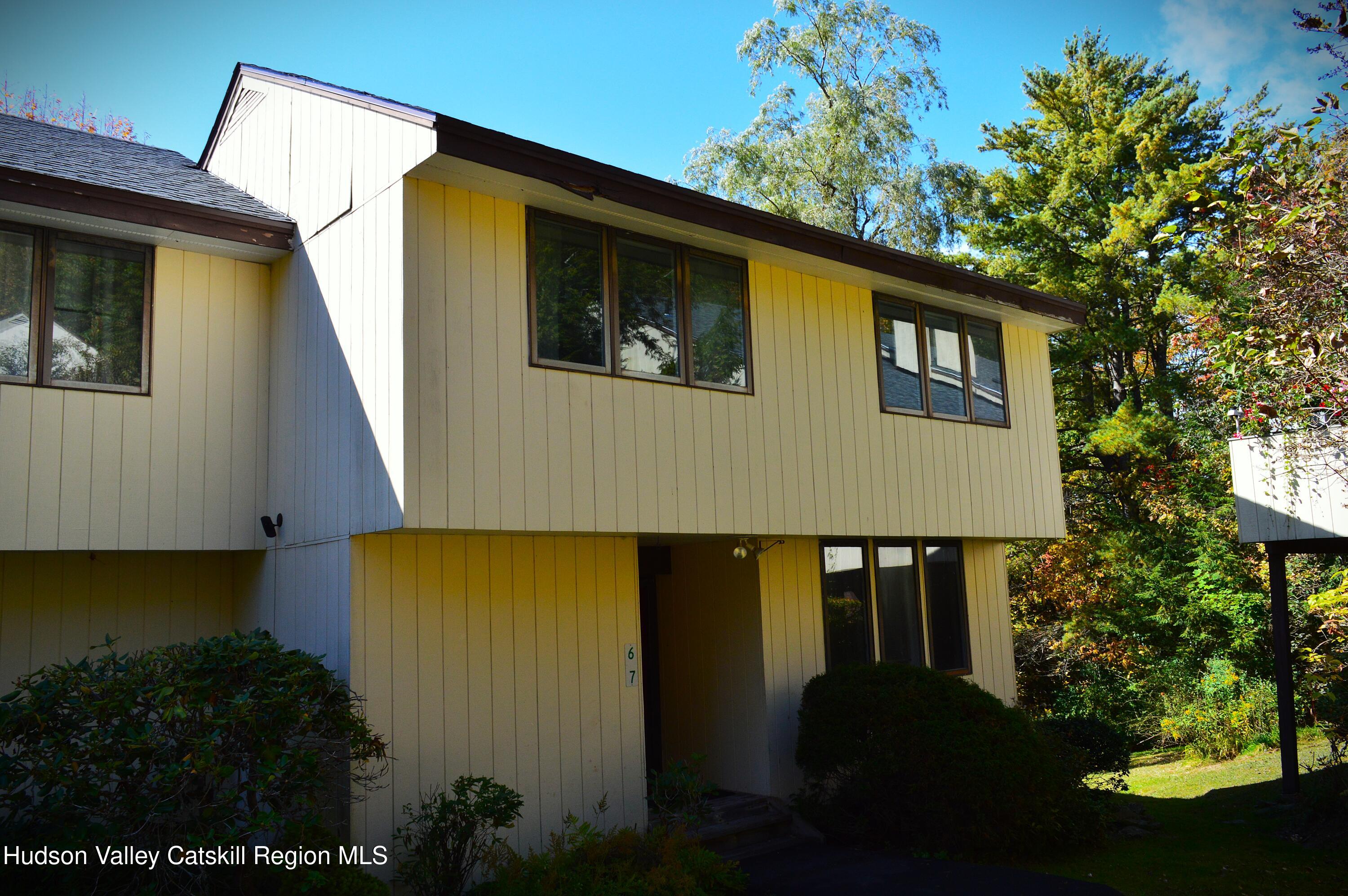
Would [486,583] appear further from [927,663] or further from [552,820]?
[927,663]

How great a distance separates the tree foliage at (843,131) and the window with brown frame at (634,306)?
46.1ft

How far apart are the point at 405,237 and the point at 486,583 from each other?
2725 millimetres

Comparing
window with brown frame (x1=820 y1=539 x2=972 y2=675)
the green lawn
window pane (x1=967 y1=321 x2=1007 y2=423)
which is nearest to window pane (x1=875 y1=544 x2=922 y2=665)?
window with brown frame (x1=820 y1=539 x2=972 y2=675)

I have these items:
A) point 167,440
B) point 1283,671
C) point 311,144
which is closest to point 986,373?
point 1283,671

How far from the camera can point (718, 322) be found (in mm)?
8969

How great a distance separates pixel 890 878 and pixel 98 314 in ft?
24.6

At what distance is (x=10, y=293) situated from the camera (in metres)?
7.40

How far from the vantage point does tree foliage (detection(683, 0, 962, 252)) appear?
22.4 metres

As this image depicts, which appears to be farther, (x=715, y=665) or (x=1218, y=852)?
(x=715, y=665)

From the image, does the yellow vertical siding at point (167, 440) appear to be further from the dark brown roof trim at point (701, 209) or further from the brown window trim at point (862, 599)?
the brown window trim at point (862, 599)

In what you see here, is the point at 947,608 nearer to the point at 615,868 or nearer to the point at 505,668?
the point at 505,668

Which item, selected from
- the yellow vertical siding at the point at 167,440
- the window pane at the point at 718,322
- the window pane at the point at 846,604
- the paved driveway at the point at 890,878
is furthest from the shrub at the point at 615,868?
the window pane at the point at 718,322

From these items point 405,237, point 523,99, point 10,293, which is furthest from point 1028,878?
point 523,99

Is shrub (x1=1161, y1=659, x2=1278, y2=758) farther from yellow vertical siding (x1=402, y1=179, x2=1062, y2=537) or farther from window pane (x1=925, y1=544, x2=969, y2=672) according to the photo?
yellow vertical siding (x1=402, y1=179, x2=1062, y2=537)
